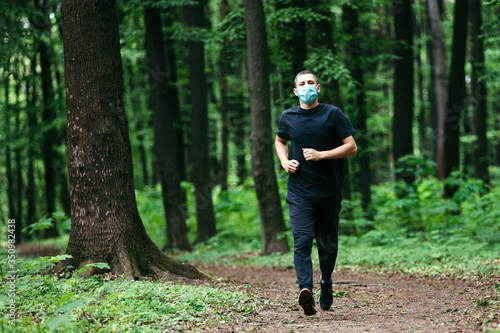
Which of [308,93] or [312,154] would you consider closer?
[312,154]

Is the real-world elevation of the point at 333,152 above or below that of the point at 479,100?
below

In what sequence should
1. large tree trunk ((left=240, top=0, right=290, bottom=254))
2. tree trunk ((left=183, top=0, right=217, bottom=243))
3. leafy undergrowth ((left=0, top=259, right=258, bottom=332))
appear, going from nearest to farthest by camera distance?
leafy undergrowth ((left=0, top=259, right=258, bottom=332)), large tree trunk ((left=240, top=0, right=290, bottom=254)), tree trunk ((left=183, top=0, right=217, bottom=243))

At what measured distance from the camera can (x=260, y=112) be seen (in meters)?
10.5

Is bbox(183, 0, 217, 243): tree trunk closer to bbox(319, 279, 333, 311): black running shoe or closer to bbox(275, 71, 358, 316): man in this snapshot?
bbox(275, 71, 358, 316): man

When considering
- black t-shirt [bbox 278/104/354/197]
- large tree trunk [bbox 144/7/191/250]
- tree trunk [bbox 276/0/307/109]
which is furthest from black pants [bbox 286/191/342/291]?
large tree trunk [bbox 144/7/191/250]

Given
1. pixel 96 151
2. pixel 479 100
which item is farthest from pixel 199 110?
pixel 479 100

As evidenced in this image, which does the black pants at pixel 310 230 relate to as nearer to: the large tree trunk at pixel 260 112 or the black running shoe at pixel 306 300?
the black running shoe at pixel 306 300

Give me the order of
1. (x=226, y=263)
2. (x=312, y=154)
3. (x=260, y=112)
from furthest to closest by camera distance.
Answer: (x=226, y=263) < (x=260, y=112) < (x=312, y=154)

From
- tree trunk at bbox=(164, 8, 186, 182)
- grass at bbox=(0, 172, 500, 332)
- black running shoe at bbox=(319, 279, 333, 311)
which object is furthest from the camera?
tree trunk at bbox=(164, 8, 186, 182)

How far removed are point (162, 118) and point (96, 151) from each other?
23.3 feet

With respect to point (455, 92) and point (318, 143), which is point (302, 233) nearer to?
point (318, 143)

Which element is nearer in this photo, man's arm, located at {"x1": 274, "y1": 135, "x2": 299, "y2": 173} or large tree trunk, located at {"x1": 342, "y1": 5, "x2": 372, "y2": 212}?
man's arm, located at {"x1": 274, "y1": 135, "x2": 299, "y2": 173}

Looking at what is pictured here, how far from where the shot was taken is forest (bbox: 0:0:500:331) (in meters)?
5.13

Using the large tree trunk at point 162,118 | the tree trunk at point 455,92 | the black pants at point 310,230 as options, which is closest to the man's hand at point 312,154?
the black pants at point 310,230
